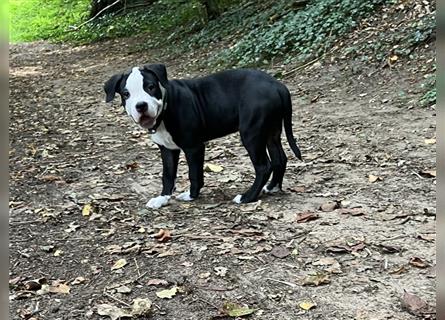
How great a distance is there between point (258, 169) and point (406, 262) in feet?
5.20

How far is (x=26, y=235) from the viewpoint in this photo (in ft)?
14.3

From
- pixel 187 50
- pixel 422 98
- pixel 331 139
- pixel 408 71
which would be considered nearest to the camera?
pixel 331 139

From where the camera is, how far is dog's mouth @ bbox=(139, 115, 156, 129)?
4.19 metres

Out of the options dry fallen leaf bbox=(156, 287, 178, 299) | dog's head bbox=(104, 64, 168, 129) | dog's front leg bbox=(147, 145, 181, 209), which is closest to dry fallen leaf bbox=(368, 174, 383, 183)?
dog's front leg bbox=(147, 145, 181, 209)

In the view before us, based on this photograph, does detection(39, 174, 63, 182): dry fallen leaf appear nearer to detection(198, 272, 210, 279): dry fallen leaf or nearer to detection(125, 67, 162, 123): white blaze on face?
detection(125, 67, 162, 123): white blaze on face

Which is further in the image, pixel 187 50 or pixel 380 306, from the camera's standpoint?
pixel 187 50

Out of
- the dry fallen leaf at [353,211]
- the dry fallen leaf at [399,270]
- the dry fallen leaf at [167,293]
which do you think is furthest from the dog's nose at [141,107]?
the dry fallen leaf at [399,270]

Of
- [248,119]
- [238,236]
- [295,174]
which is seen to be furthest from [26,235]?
[295,174]

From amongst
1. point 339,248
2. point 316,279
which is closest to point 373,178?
point 339,248

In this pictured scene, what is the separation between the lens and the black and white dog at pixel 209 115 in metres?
4.29

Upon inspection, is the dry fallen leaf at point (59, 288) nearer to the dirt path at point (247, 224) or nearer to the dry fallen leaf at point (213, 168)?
the dirt path at point (247, 224)

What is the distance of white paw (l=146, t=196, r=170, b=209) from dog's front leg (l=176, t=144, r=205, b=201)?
19 cm

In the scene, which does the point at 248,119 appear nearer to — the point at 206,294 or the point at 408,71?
the point at 206,294

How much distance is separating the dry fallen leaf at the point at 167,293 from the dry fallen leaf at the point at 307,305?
0.73m
